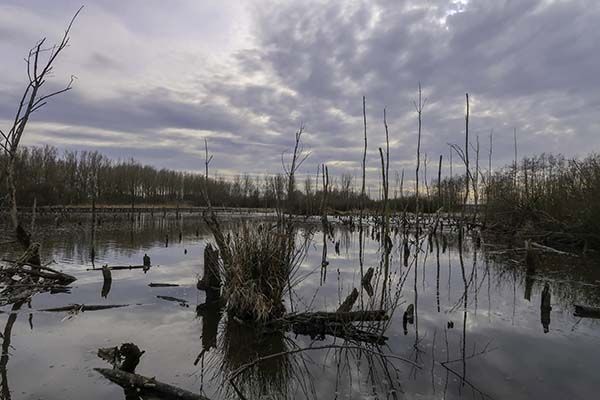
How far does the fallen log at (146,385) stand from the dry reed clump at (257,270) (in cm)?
280

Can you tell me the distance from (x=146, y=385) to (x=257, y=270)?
3386mm

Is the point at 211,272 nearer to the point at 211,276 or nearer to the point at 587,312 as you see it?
the point at 211,276

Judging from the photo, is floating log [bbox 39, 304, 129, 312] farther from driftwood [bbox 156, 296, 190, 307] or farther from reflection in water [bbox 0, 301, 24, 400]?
driftwood [bbox 156, 296, 190, 307]

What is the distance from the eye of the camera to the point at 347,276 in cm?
1220

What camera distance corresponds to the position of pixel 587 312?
7.88 m

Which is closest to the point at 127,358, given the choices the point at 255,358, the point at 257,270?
the point at 255,358

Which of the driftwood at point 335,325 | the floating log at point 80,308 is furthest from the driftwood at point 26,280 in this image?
the driftwood at point 335,325

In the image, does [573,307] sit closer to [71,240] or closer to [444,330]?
[444,330]

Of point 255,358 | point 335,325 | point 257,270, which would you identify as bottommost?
point 255,358

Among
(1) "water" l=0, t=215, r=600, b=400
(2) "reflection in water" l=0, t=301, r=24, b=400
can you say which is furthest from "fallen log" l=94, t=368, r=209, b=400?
(2) "reflection in water" l=0, t=301, r=24, b=400

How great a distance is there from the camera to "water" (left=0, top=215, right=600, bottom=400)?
15.6ft

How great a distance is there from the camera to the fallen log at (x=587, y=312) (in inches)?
307

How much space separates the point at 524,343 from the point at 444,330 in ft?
3.97

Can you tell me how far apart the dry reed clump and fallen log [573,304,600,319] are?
5.74 meters
